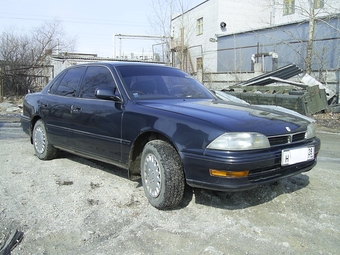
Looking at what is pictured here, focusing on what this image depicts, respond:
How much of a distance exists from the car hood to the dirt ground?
83 cm

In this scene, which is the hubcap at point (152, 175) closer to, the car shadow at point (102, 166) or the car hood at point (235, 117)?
the car hood at point (235, 117)

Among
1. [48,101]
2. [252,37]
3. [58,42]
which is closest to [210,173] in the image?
[48,101]

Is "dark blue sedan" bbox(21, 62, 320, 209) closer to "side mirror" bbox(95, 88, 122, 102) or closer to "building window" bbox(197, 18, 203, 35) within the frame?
"side mirror" bbox(95, 88, 122, 102)

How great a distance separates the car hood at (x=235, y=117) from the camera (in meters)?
2.97

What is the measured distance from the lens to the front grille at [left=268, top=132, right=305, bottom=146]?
3004mm

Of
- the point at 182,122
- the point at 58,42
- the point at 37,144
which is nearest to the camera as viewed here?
the point at 182,122

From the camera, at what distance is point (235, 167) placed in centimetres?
278

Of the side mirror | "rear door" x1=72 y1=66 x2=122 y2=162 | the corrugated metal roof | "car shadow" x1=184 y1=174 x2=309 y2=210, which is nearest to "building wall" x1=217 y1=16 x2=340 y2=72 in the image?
the corrugated metal roof

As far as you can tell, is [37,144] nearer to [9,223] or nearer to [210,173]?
[9,223]

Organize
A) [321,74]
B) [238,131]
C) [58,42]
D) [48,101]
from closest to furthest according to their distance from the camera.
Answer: [238,131] → [48,101] → [321,74] → [58,42]

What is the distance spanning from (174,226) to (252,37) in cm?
1985

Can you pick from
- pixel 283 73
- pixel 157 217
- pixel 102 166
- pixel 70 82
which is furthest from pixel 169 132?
pixel 283 73

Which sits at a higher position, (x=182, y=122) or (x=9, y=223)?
(x=182, y=122)

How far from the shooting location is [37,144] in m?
5.33
